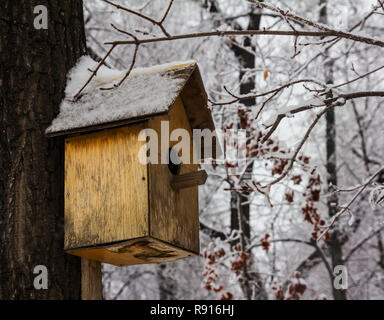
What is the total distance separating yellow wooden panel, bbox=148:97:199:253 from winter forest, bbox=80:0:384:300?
2.36 meters

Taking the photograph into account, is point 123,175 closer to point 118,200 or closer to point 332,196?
point 118,200

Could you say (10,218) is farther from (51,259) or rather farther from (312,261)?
(312,261)

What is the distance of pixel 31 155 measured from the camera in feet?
Result: 9.16

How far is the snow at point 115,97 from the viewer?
2602 millimetres

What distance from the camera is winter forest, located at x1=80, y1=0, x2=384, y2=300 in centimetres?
598

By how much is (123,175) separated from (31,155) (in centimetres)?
51

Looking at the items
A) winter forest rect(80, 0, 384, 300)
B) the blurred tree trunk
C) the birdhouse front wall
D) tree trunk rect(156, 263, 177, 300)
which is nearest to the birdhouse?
the birdhouse front wall

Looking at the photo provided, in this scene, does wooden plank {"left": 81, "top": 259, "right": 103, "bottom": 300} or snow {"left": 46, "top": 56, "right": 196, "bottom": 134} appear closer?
snow {"left": 46, "top": 56, "right": 196, "bottom": 134}

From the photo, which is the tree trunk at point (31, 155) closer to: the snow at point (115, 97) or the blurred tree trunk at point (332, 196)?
the snow at point (115, 97)

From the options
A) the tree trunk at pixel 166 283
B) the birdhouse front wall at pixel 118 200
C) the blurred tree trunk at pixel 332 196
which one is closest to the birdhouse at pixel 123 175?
the birdhouse front wall at pixel 118 200

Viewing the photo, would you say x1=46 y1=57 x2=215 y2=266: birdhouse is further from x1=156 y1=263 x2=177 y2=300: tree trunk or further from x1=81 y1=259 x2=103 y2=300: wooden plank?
x1=156 y1=263 x2=177 y2=300: tree trunk

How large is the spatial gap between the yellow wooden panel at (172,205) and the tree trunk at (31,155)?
20.1 inches

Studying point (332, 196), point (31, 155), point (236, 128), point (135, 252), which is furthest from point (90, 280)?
point (332, 196)
